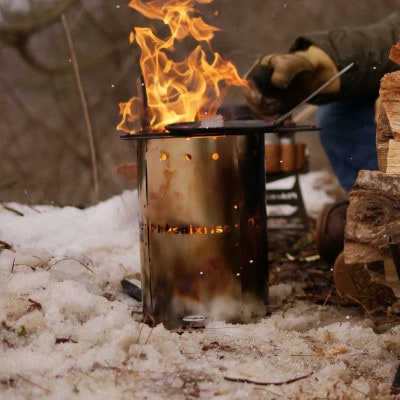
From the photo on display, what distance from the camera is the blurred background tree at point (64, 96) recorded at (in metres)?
7.32

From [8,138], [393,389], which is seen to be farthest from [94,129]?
[393,389]

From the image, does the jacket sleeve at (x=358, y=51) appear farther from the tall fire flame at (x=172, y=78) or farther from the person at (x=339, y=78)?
the tall fire flame at (x=172, y=78)

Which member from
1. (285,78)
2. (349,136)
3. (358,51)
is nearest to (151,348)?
(285,78)

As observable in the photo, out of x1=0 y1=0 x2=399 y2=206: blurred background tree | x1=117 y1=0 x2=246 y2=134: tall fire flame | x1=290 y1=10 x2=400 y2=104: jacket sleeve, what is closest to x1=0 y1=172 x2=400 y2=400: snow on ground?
x1=117 y1=0 x2=246 y2=134: tall fire flame

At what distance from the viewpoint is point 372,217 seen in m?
2.62

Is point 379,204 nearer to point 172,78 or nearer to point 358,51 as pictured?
point 172,78

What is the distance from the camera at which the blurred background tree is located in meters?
7.32

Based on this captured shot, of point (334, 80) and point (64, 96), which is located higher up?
point (334, 80)

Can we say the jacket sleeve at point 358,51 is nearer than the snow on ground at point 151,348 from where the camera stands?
No

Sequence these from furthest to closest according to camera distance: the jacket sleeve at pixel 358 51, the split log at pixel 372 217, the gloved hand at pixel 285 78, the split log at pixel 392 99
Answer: the jacket sleeve at pixel 358 51 → the gloved hand at pixel 285 78 → the split log at pixel 392 99 → the split log at pixel 372 217

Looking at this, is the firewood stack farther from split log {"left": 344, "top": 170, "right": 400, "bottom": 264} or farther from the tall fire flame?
the tall fire flame

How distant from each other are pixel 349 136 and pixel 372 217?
283cm

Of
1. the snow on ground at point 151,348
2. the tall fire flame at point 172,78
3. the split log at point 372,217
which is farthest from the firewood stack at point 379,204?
the tall fire flame at point 172,78

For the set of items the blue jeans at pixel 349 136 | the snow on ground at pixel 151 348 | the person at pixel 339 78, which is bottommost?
the snow on ground at pixel 151 348
